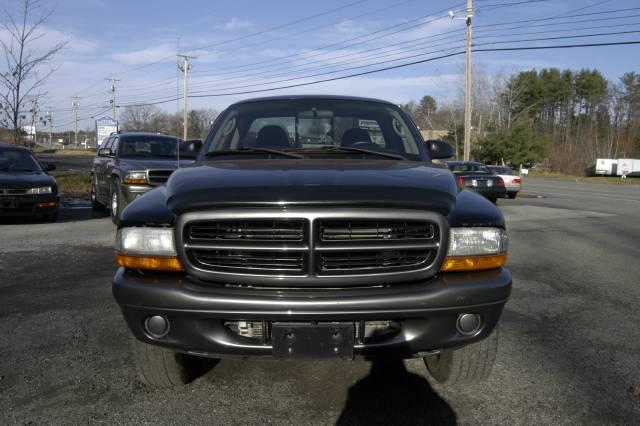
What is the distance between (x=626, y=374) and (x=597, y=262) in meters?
4.61

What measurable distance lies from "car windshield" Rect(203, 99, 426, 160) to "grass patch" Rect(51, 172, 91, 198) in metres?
13.4

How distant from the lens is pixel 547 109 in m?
84.9

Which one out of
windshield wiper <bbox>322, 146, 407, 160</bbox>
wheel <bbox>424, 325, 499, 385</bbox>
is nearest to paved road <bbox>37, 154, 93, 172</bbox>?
windshield wiper <bbox>322, 146, 407, 160</bbox>

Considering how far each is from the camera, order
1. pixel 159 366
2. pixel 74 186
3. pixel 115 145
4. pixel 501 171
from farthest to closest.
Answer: pixel 501 171 < pixel 74 186 < pixel 115 145 < pixel 159 366

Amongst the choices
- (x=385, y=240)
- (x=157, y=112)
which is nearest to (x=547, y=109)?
(x=157, y=112)

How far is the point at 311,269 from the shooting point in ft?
8.56

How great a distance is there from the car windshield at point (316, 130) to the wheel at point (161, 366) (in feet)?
4.67

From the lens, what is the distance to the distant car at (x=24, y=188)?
382 inches

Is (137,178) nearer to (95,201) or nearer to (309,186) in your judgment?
(95,201)

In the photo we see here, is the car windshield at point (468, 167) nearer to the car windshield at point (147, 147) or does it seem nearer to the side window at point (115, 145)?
the car windshield at point (147, 147)

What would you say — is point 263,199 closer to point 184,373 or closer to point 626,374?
point 184,373

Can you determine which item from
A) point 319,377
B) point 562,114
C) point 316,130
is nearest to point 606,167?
point 562,114

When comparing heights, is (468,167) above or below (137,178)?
above

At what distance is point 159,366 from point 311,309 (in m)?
1.12
